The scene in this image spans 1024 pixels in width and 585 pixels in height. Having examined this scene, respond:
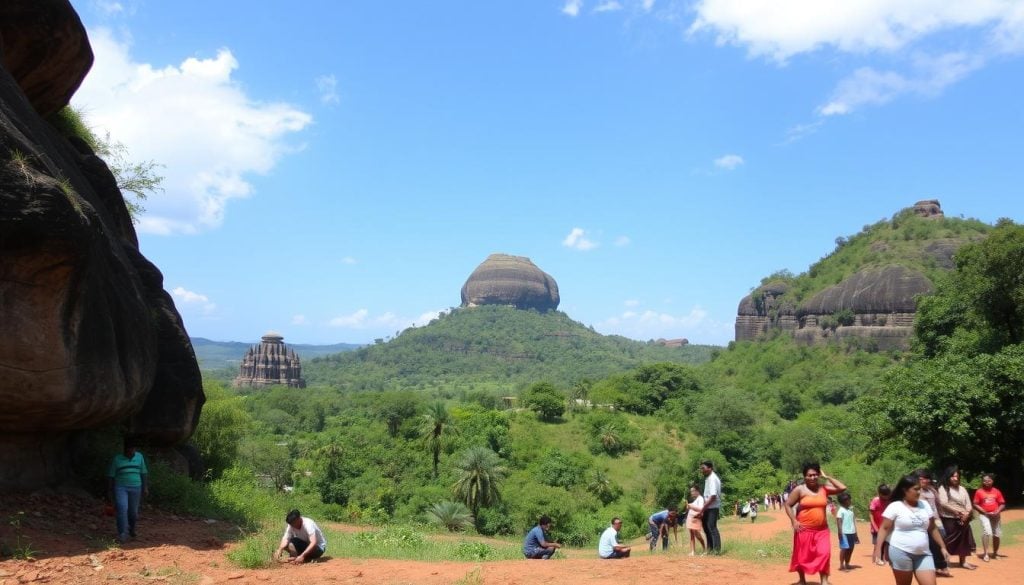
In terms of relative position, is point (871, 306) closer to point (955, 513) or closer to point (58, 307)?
point (955, 513)

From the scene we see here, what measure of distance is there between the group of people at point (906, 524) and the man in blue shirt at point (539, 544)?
3456 mm

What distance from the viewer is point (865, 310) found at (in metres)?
63.1

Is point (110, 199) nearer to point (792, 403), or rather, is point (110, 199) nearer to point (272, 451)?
point (272, 451)

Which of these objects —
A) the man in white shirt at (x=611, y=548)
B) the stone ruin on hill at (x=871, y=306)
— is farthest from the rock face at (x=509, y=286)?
the man in white shirt at (x=611, y=548)

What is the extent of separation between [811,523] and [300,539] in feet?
19.4

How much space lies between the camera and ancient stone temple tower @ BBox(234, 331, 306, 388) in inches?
3939

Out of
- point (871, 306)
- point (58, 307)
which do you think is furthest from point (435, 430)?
point (871, 306)

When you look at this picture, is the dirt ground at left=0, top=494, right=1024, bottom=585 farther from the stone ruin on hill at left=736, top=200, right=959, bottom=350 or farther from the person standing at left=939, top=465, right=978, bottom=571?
the stone ruin on hill at left=736, top=200, right=959, bottom=350

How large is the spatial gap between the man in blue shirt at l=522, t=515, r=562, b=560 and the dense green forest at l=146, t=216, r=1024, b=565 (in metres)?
6.45

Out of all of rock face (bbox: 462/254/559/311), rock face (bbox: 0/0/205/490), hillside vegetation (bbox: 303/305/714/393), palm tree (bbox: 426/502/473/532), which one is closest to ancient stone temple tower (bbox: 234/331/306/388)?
hillside vegetation (bbox: 303/305/714/393)

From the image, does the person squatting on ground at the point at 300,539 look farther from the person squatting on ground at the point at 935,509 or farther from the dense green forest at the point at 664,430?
A: the person squatting on ground at the point at 935,509

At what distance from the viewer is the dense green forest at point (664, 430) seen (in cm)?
1638

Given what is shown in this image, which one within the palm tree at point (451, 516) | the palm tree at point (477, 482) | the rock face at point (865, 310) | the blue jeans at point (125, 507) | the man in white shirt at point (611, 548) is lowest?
the palm tree at point (451, 516)

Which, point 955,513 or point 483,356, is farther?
point 483,356
